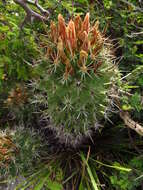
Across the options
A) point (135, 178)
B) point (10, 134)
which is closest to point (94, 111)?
point (135, 178)

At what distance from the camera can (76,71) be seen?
1.35 m

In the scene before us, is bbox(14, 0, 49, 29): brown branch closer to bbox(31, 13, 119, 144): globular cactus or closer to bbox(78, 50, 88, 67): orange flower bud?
bbox(31, 13, 119, 144): globular cactus

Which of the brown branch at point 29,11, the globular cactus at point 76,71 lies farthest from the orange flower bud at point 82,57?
the brown branch at point 29,11

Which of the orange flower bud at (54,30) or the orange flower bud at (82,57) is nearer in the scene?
the orange flower bud at (82,57)

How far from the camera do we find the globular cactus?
1290 millimetres

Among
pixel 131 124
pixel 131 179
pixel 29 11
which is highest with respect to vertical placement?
pixel 29 11

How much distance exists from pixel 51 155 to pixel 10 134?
0.43m

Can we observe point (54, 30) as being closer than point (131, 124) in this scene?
Yes

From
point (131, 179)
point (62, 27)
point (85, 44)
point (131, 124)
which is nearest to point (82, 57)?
point (85, 44)

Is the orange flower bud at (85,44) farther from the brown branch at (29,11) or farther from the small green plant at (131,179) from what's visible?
the small green plant at (131,179)

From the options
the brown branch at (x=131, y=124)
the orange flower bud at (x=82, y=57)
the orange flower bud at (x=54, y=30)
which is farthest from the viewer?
the brown branch at (x=131, y=124)

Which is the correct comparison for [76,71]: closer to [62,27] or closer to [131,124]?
[62,27]

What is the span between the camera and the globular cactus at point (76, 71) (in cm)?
129

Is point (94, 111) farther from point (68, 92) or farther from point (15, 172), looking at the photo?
point (15, 172)
